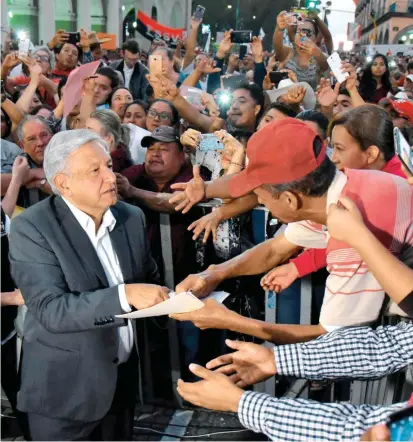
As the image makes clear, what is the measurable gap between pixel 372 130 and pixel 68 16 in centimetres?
2712

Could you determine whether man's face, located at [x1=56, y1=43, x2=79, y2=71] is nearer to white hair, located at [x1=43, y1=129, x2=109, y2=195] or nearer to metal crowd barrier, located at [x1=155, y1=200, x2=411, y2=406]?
metal crowd barrier, located at [x1=155, y1=200, x2=411, y2=406]

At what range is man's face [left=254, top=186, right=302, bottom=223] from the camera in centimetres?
Result: 237

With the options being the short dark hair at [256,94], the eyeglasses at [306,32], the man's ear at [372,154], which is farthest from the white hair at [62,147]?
the eyeglasses at [306,32]

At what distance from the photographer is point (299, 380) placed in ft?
12.0

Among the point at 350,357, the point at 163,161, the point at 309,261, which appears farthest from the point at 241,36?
the point at 350,357

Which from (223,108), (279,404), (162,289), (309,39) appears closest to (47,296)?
(162,289)

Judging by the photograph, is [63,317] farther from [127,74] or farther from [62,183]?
[127,74]

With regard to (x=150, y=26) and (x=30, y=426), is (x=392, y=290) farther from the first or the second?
(x=150, y=26)

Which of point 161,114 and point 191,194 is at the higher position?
point 161,114

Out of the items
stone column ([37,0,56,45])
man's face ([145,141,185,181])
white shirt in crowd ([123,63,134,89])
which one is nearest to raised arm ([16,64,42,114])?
white shirt in crowd ([123,63,134,89])

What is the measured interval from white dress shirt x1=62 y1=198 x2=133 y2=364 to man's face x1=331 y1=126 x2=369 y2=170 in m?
1.27

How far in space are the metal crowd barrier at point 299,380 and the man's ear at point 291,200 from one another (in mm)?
825

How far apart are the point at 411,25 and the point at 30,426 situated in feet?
263

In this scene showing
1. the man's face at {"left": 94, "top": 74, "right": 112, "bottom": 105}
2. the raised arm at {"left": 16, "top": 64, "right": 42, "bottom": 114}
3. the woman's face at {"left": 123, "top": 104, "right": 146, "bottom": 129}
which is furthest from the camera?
the man's face at {"left": 94, "top": 74, "right": 112, "bottom": 105}
